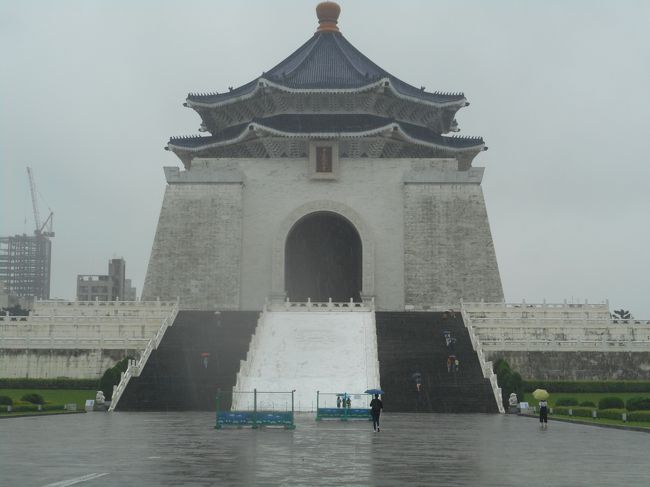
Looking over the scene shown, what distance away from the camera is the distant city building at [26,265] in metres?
128

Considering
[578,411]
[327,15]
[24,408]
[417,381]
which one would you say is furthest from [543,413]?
[327,15]

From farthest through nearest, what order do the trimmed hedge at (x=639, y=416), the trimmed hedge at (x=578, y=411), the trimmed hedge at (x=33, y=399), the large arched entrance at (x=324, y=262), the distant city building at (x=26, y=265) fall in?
1. the distant city building at (x=26, y=265)
2. the large arched entrance at (x=324, y=262)
3. the trimmed hedge at (x=33, y=399)
4. the trimmed hedge at (x=578, y=411)
5. the trimmed hedge at (x=639, y=416)

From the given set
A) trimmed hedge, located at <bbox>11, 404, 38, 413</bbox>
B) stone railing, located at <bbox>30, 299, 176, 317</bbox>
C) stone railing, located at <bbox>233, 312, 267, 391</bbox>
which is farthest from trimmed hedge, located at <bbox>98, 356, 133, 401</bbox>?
stone railing, located at <bbox>30, 299, 176, 317</bbox>

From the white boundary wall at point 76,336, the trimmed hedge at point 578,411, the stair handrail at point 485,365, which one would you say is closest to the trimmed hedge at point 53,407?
the white boundary wall at point 76,336

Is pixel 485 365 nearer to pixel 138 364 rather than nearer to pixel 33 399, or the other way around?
pixel 138 364

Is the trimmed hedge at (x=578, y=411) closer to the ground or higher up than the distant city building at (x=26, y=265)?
closer to the ground

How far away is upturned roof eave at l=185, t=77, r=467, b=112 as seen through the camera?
44719 millimetres

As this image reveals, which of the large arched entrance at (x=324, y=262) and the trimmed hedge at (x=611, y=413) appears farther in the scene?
the large arched entrance at (x=324, y=262)

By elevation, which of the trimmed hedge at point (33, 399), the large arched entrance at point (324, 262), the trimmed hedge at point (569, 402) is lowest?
the trimmed hedge at point (569, 402)

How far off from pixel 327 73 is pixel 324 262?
1022 centimetres

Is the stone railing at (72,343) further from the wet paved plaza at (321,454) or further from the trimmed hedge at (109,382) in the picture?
the wet paved plaza at (321,454)

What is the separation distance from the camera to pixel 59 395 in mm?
30438

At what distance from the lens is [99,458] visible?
43.8ft

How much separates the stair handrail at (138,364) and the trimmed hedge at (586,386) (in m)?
12.2
